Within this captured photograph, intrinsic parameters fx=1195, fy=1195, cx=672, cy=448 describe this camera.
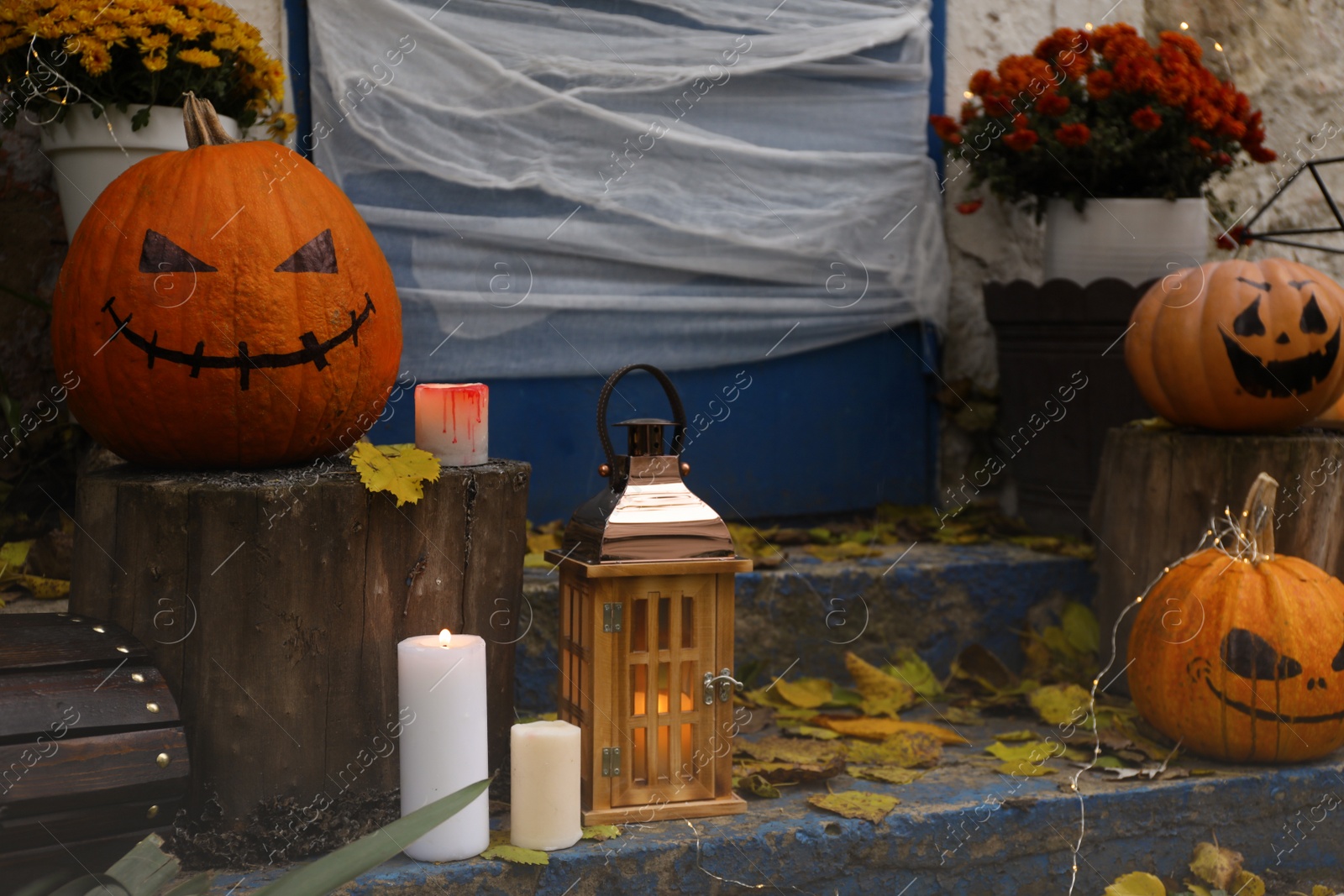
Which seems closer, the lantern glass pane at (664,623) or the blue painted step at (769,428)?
the lantern glass pane at (664,623)

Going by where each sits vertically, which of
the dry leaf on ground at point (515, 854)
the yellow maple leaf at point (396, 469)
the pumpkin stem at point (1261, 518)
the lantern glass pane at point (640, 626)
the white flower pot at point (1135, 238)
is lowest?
the dry leaf on ground at point (515, 854)

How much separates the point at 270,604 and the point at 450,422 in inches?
17.8

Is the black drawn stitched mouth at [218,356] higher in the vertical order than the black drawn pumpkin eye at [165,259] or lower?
lower

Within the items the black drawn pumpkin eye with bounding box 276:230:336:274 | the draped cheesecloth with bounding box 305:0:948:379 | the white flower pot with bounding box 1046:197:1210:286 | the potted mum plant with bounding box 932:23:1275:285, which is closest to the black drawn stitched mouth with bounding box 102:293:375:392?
the black drawn pumpkin eye with bounding box 276:230:336:274

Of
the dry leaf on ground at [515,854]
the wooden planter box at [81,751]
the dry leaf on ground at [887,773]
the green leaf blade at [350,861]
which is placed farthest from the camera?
the dry leaf on ground at [887,773]

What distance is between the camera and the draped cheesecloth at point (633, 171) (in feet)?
9.80

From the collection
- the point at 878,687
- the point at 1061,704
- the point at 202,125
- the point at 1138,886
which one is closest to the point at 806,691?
the point at 878,687

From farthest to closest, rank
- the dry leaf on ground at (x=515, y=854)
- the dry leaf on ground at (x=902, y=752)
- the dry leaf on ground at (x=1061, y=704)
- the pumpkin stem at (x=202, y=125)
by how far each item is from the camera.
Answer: the dry leaf on ground at (x=1061, y=704) < the dry leaf on ground at (x=902, y=752) < the pumpkin stem at (x=202, y=125) < the dry leaf on ground at (x=515, y=854)

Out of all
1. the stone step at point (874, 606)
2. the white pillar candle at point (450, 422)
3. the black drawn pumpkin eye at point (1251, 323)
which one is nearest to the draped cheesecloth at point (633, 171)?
the stone step at point (874, 606)

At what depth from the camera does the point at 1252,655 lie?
92.1 inches

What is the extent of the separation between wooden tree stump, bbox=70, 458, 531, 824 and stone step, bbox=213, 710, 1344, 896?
0.20 meters

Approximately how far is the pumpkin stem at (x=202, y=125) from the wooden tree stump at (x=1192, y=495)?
211 cm

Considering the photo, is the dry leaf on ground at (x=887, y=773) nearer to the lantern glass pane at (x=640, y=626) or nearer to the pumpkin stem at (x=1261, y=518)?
the lantern glass pane at (x=640, y=626)

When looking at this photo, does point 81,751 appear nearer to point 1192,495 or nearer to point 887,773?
point 887,773
